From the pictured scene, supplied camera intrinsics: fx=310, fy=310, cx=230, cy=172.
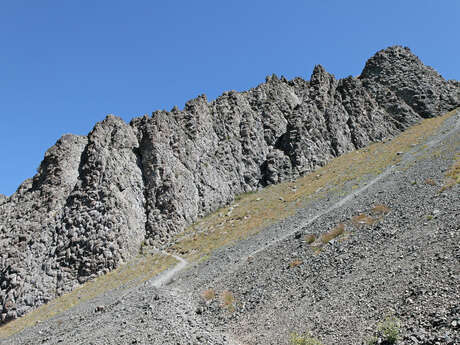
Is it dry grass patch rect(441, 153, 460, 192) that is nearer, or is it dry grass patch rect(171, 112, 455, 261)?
dry grass patch rect(441, 153, 460, 192)

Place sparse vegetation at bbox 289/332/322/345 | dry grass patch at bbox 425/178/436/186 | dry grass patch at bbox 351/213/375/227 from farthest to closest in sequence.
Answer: dry grass patch at bbox 425/178/436/186
dry grass patch at bbox 351/213/375/227
sparse vegetation at bbox 289/332/322/345

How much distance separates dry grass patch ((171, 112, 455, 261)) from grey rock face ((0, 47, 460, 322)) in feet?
14.3

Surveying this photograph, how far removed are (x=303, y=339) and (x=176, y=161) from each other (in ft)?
171

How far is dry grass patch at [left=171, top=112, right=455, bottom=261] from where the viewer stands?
4416 centimetres

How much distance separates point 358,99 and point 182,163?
185 feet

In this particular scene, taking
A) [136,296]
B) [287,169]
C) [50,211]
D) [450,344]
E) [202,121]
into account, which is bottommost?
[450,344]

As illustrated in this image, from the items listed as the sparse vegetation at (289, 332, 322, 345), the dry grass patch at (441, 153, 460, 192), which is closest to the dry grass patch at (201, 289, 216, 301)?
the sparse vegetation at (289, 332, 322, 345)

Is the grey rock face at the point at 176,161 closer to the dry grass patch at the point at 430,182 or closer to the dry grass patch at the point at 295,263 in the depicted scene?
the dry grass patch at the point at 295,263

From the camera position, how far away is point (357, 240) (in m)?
21.1

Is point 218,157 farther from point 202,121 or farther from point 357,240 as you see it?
point 357,240

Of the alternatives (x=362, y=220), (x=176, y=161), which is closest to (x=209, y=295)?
(x=362, y=220)

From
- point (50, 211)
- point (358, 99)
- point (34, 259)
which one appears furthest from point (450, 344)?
point (358, 99)

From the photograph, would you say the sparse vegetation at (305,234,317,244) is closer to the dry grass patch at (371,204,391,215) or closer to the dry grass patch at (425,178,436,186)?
the dry grass patch at (371,204,391,215)

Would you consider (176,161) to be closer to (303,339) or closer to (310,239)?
(310,239)
